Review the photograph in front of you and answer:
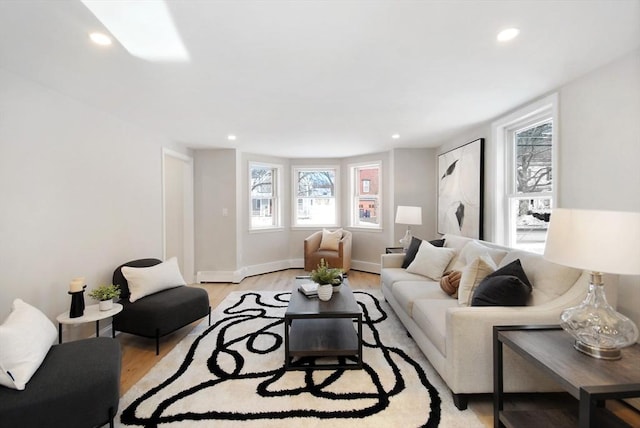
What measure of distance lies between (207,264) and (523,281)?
4.54 meters

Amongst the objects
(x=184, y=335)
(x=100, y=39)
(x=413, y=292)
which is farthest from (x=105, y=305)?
(x=413, y=292)

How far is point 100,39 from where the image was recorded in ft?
5.43

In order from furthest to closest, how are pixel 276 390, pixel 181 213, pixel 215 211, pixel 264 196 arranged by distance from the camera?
1. pixel 264 196
2. pixel 215 211
3. pixel 181 213
4. pixel 276 390

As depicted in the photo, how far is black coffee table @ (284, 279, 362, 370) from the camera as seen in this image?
2221 millimetres

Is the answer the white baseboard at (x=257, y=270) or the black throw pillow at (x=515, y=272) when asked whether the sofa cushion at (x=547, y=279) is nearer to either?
the black throw pillow at (x=515, y=272)

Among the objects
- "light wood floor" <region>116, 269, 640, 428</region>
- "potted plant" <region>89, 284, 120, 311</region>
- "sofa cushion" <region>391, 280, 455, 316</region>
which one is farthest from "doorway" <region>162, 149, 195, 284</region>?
"sofa cushion" <region>391, 280, 455, 316</region>

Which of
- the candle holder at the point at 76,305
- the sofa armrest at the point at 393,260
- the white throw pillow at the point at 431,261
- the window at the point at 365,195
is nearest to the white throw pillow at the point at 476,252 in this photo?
the white throw pillow at the point at 431,261

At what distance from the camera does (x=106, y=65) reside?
77.6 inches

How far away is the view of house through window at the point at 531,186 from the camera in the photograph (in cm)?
273

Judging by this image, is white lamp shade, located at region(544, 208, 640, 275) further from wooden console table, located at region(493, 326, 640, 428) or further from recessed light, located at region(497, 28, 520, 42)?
recessed light, located at region(497, 28, 520, 42)

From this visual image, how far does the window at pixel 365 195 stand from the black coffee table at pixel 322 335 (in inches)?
122

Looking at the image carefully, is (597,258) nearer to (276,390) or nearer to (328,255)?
(276,390)

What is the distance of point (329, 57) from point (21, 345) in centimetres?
244

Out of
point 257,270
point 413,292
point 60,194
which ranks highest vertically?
point 60,194
